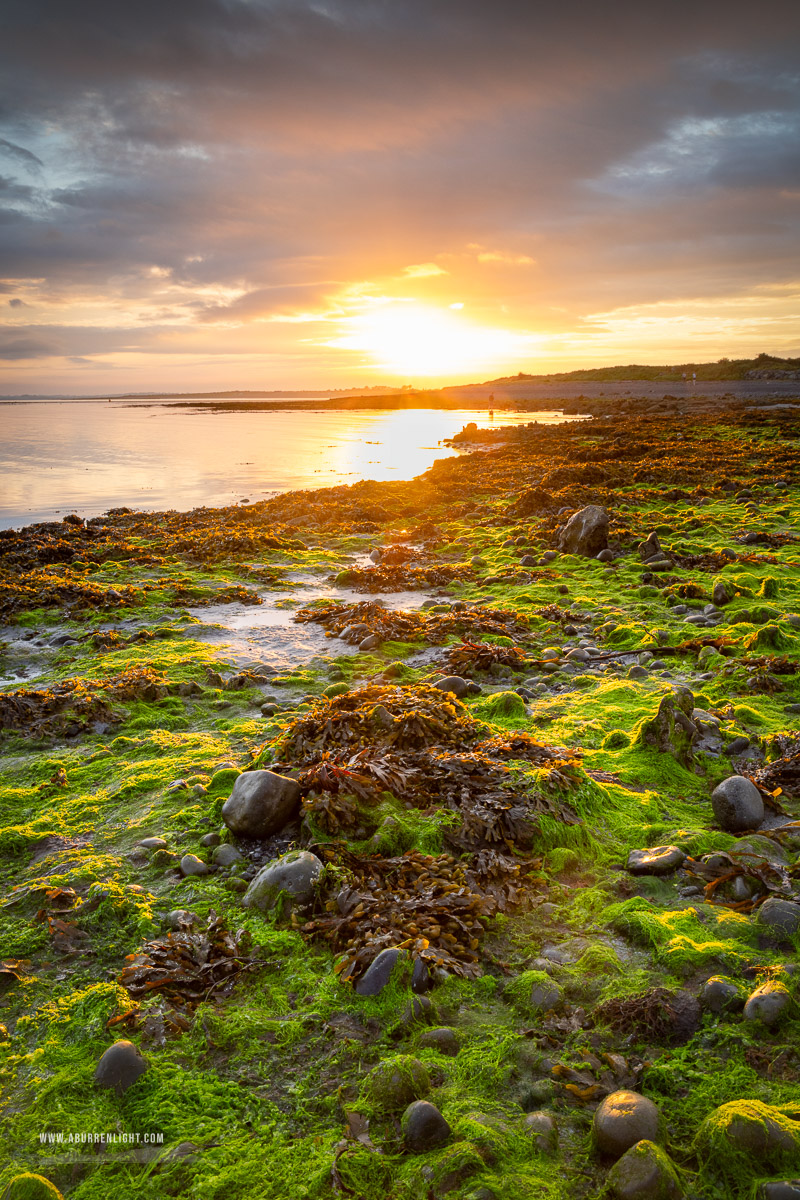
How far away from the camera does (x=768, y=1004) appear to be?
105 inches

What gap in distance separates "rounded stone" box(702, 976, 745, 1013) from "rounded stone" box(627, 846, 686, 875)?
35.1 inches

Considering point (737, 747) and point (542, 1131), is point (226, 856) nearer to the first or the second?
point (542, 1131)

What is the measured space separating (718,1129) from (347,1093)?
4.34 ft

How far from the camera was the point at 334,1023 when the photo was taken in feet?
9.48

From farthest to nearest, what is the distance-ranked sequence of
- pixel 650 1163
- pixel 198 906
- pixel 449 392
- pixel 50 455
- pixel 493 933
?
1. pixel 449 392
2. pixel 50 455
3. pixel 198 906
4. pixel 493 933
5. pixel 650 1163

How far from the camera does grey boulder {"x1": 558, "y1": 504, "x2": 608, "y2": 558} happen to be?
A: 11562 mm

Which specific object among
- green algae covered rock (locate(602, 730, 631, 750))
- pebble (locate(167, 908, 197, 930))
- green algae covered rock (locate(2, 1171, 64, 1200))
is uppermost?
green algae covered rock (locate(602, 730, 631, 750))

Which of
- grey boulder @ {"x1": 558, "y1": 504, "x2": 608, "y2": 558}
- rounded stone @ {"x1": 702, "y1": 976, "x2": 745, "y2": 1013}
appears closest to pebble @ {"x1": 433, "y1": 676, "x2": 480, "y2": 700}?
rounded stone @ {"x1": 702, "y1": 976, "x2": 745, "y2": 1013}

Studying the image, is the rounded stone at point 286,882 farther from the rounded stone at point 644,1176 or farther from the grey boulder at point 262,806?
the rounded stone at point 644,1176

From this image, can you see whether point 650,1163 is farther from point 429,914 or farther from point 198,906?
point 198,906

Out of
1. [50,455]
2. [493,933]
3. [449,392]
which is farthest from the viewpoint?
[449,392]

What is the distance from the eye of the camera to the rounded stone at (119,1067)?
8.54 feet

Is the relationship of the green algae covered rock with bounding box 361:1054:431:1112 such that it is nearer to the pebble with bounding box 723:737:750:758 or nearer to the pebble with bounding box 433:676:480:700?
the pebble with bounding box 723:737:750:758

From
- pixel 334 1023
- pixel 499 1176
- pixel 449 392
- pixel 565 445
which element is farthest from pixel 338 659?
pixel 449 392
